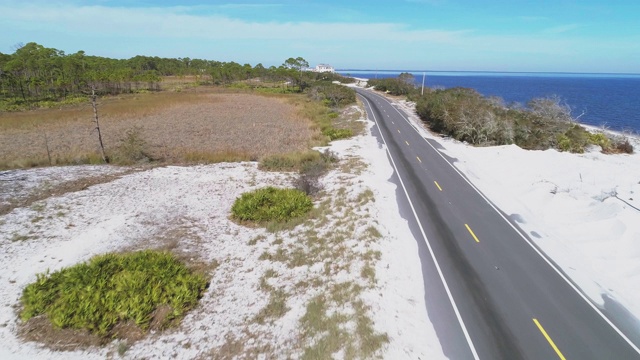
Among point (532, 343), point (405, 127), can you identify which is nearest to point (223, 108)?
point (405, 127)

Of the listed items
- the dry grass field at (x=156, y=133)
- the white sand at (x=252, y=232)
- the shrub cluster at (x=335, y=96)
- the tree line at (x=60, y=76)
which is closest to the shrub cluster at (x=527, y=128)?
the white sand at (x=252, y=232)

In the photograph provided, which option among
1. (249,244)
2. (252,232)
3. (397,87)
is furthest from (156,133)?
(397,87)

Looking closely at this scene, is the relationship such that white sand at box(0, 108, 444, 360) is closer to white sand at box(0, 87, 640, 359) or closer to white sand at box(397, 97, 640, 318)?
white sand at box(0, 87, 640, 359)

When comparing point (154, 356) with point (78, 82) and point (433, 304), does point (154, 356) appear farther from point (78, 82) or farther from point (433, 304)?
point (78, 82)

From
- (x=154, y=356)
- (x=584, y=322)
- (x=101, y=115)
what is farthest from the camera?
(x=101, y=115)

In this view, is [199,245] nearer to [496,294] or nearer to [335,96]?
[496,294]
